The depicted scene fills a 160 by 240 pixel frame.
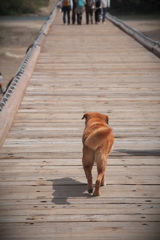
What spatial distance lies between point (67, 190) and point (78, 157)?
863mm

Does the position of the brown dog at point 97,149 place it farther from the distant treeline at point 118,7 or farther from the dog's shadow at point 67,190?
the distant treeline at point 118,7

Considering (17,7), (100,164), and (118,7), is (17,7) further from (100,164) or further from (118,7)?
(100,164)

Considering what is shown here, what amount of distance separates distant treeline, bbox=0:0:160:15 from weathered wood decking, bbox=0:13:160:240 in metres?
43.4

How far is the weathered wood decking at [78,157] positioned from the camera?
3.41m

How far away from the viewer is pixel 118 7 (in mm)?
52312

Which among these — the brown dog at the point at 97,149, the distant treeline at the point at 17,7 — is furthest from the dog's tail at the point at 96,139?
the distant treeline at the point at 17,7

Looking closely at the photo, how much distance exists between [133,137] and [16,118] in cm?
188

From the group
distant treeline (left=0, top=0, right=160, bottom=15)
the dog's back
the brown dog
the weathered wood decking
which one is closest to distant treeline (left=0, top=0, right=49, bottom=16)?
distant treeline (left=0, top=0, right=160, bottom=15)

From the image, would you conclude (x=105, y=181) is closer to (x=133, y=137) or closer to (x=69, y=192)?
(x=69, y=192)

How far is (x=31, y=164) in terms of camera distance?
463cm

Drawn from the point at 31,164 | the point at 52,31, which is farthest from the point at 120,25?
the point at 31,164

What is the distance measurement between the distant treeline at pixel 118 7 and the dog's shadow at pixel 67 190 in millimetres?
48479

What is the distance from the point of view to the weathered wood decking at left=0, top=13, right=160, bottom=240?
11.2ft

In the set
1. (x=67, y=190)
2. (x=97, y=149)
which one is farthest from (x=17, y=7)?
(x=97, y=149)
